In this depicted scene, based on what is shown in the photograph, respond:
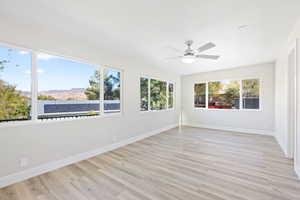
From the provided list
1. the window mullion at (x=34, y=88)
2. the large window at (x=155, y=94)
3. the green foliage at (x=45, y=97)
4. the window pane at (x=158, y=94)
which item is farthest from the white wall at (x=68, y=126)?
the window pane at (x=158, y=94)

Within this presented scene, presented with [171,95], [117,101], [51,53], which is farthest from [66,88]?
[171,95]

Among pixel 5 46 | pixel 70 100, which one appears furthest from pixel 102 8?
pixel 70 100

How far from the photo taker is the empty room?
1.96 meters

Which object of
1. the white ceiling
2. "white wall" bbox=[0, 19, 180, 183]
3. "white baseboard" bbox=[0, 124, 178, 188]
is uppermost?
the white ceiling

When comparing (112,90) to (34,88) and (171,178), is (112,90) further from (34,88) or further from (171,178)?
(171,178)

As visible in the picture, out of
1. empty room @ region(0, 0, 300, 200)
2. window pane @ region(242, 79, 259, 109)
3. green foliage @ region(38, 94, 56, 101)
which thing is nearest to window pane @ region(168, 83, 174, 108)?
empty room @ region(0, 0, 300, 200)

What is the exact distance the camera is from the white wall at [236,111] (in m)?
4.91

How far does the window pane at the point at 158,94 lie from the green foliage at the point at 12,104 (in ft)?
11.6

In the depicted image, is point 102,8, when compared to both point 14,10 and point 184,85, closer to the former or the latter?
point 14,10

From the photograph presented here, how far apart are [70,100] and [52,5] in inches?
68.7

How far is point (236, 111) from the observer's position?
→ 550cm

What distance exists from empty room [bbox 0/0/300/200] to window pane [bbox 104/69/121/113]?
0.03 m

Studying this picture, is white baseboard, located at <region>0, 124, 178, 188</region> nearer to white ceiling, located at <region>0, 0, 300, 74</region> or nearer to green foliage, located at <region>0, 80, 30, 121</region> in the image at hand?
green foliage, located at <region>0, 80, 30, 121</region>

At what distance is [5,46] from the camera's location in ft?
7.21
